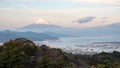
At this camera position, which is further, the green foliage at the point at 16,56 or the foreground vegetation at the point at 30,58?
the green foliage at the point at 16,56

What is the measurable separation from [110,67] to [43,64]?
15.4ft

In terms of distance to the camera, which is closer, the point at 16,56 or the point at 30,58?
the point at 16,56

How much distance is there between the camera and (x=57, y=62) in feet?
84.4

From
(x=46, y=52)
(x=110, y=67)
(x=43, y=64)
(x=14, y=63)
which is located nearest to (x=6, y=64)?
(x=14, y=63)

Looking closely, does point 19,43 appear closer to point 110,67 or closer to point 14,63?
point 14,63

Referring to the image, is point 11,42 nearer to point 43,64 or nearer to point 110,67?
point 43,64

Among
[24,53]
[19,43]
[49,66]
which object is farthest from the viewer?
[19,43]

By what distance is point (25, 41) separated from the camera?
1200 inches

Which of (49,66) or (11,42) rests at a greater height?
(11,42)

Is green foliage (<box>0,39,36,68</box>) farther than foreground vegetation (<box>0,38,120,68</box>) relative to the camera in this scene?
Yes

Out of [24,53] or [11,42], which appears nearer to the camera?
[24,53]

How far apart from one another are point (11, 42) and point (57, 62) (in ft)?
19.8

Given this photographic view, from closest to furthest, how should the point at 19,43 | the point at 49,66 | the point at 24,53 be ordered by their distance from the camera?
the point at 49,66 → the point at 24,53 → the point at 19,43

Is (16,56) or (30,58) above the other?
(16,56)
